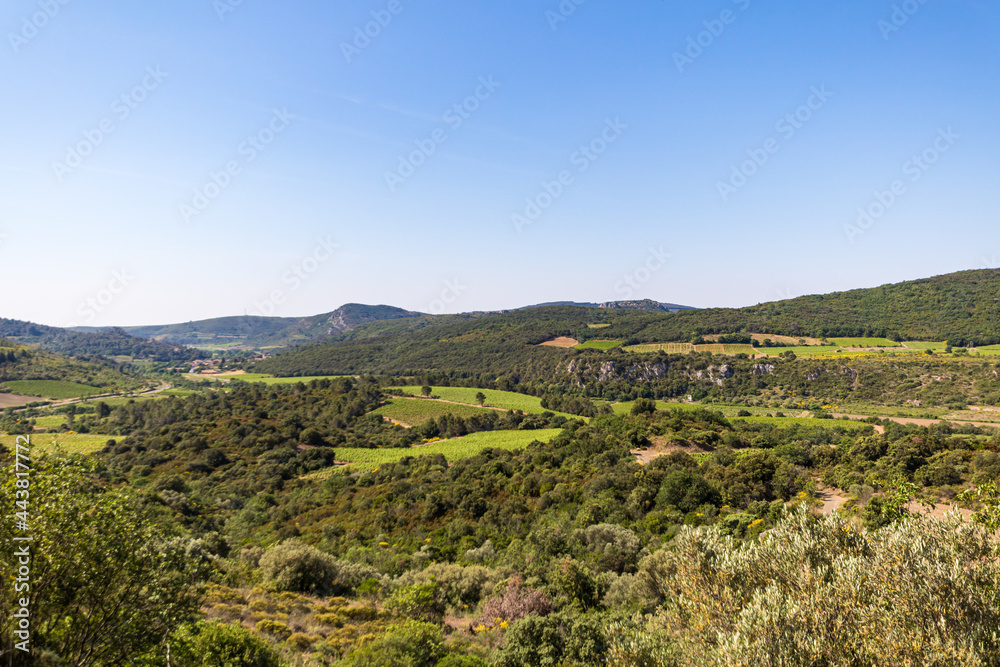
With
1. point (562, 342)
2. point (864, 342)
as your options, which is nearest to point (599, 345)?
point (562, 342)

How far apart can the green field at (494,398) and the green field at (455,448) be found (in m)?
24.7

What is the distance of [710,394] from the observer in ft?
329

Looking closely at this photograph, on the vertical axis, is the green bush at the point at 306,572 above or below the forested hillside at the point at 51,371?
below

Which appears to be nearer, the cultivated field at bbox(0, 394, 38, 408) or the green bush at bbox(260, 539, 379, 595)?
the green bush at bbox(260, 539, 379, 595)

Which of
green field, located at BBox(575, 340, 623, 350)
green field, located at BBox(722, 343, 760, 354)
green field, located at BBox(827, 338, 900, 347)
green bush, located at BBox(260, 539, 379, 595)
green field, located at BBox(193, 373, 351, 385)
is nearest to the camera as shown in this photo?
green bush, located at BBox(260, 539, 379, 595)

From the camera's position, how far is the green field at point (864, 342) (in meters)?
107

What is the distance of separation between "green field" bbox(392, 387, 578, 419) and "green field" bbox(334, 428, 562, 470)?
81.2 feet

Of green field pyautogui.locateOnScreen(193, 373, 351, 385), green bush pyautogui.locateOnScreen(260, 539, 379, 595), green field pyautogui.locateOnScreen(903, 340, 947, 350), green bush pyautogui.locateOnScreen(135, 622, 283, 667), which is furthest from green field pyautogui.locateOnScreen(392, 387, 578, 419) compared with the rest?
green field pyautogui.locateOnScreen(903, 340, 947, 350)

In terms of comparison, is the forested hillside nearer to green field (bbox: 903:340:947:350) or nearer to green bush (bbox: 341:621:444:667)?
green bush (bbox: 341:621:444:667)

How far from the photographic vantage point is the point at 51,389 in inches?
4437

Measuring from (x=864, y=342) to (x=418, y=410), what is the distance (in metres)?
113

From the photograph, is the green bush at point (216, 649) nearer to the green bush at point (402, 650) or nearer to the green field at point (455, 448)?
the green bush at point (402, 650)

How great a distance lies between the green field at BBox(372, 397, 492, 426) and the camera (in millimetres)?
77688

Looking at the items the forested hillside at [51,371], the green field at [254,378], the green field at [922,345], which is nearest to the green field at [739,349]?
the green field at [922,345]
